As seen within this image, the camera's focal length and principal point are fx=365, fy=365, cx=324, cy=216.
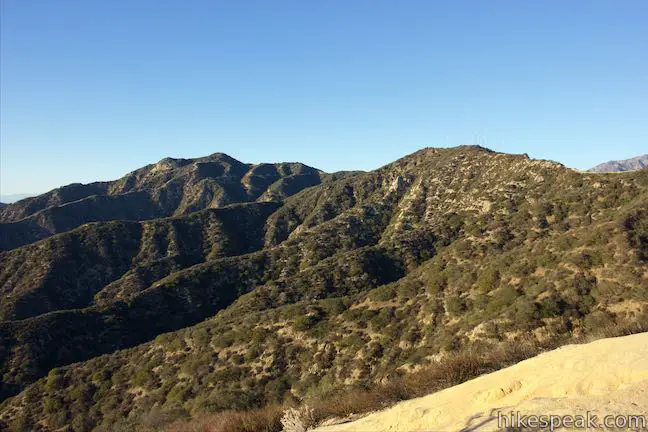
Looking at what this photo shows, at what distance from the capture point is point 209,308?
5384 cm

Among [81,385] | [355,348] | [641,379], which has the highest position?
[641,379]

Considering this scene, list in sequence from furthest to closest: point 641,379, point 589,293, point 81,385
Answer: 1. point 81,385
2. point 589,293
3. point 641,379

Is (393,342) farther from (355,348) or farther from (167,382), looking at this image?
(167,382)

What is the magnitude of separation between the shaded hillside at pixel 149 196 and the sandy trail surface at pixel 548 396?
142060 mm

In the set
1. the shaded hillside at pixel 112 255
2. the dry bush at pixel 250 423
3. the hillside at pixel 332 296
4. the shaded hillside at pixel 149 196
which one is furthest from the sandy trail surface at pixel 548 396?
the shaded hillside at pixel 149 196

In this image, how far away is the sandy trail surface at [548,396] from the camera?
7094 mm

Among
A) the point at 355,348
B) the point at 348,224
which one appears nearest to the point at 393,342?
the point at 355,348

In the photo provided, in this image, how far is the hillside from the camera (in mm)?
22672

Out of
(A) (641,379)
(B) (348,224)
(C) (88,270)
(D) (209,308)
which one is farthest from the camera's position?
(C) (88,270)

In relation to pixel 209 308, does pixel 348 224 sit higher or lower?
higher

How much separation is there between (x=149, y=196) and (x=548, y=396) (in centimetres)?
16884

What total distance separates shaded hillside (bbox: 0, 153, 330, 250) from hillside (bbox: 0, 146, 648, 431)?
53.9 metres

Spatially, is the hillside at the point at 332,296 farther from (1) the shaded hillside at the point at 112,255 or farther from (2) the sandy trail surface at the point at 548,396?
(2) the sandy trail surface at the point at 548,396

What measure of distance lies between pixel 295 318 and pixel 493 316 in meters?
16.2
